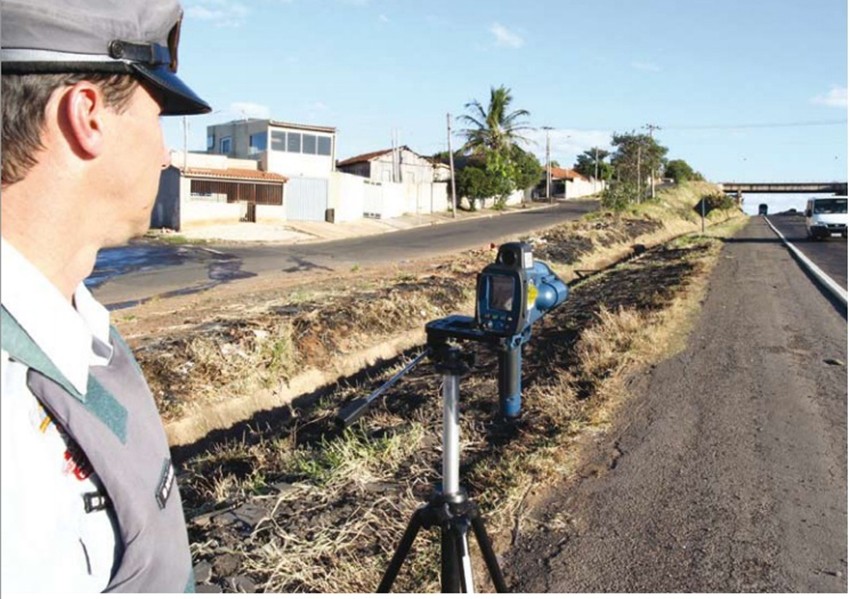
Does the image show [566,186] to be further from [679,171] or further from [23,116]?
[23,116]

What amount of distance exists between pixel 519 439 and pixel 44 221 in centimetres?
393

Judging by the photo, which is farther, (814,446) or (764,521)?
(814,446)

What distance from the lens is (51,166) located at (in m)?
0.88

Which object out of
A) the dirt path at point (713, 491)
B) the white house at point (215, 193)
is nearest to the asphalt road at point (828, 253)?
the dirt path at point (713, 491)

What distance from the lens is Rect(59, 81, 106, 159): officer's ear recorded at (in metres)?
0.89

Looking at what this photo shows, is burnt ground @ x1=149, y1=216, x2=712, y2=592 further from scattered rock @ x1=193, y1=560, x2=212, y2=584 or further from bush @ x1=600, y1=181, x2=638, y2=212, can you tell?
bush @ x1=600, y1=181, x2=638, y2=212

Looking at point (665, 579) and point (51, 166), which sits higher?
point (51, 166)

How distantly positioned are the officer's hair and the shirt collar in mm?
117

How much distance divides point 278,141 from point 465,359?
108 feet

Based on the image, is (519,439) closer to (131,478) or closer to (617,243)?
(131,478)

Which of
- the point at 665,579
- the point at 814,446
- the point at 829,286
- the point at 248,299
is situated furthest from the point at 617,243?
the point at 665,579

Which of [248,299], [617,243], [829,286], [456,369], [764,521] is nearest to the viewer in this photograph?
[456,369]

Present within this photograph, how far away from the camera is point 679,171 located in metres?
85.4

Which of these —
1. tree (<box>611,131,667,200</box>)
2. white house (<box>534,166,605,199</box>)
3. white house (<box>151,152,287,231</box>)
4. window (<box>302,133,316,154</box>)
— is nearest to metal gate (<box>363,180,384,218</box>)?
window (<box>302,133,316,154</box>)
